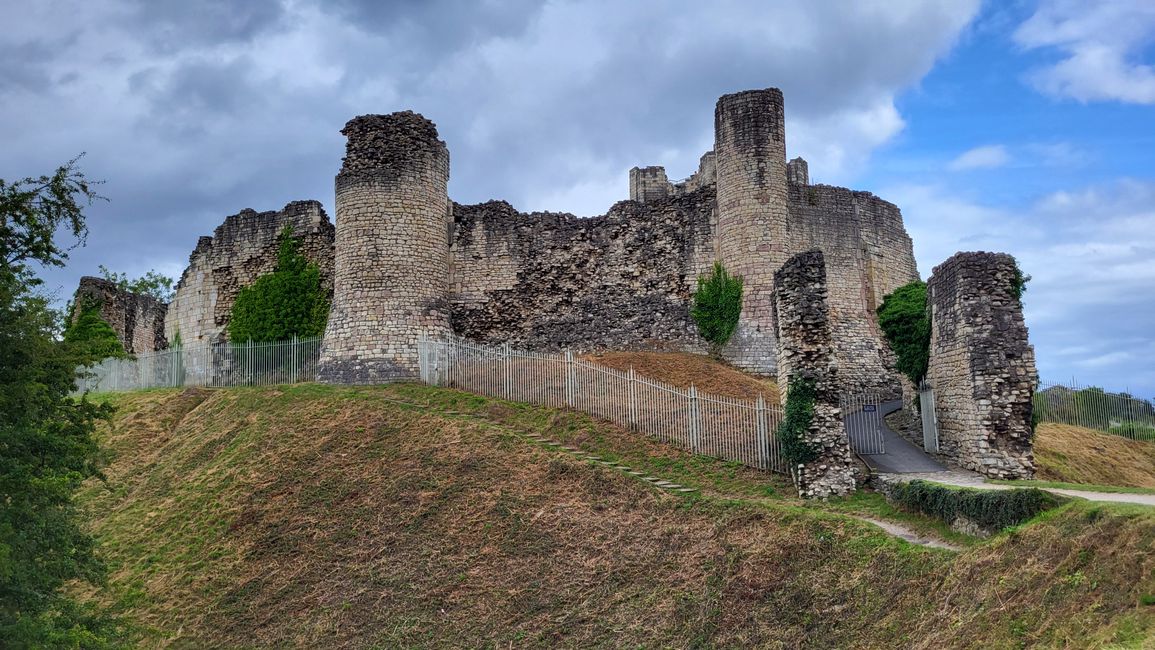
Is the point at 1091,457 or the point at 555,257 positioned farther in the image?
the point at 555,257

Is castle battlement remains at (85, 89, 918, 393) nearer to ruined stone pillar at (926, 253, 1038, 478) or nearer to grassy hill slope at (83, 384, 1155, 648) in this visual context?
grassy hill slope at (83, 384, 1155, 648)

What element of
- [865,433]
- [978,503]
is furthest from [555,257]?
[978,503]

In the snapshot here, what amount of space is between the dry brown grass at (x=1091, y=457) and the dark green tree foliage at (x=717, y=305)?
966cm

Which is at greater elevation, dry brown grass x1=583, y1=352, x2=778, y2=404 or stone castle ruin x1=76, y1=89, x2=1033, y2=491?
stone castle ruin x1=76, y1=89, x2=1033, y2=491

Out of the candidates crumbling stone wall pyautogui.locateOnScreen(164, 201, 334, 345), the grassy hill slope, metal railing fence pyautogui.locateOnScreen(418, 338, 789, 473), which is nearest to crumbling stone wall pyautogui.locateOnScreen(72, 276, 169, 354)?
crumbling stone wall pyautogui.locateOnScreen(164, 201, 334, 345)

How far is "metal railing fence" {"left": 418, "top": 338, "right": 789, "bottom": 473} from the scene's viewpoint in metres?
19.4

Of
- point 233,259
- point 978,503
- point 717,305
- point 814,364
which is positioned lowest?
point 978,503

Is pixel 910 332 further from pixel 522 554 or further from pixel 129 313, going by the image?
pixel 129 313

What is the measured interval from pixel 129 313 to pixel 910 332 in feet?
104

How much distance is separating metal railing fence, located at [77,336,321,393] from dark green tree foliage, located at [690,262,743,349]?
12763mm

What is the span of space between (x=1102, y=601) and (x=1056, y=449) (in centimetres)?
1701

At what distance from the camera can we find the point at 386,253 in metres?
27.8

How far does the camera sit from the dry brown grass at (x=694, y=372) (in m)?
25.0

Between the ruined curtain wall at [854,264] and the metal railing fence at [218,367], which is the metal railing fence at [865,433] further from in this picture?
the metal railing fence at [218,367]
